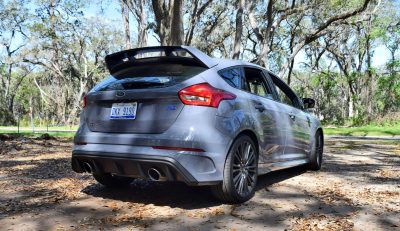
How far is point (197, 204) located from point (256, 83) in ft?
5.87

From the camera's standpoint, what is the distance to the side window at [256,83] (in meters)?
4.97

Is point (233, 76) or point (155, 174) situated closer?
point (155, 174)

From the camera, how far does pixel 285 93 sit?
6379 mm

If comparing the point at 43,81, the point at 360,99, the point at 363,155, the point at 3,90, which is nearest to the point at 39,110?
the point at 43,81

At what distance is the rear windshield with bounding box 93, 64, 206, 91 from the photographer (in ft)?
→ 13.7

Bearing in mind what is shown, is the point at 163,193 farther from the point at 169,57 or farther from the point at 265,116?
the point at 169,57

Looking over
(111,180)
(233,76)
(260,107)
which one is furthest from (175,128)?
(111,180)

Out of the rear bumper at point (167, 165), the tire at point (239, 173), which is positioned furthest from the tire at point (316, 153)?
the rear bumper at point (167, 165)

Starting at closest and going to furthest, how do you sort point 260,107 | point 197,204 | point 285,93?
point 197,204 → point 260,107 → point 285,93

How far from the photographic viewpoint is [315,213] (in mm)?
4090

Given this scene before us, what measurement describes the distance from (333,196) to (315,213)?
36.0 inches

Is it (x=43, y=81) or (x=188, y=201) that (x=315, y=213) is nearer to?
(x=188, y=201)

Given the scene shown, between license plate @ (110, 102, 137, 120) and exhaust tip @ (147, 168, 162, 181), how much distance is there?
59 cm

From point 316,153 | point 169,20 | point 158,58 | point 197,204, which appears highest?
point 169,20
